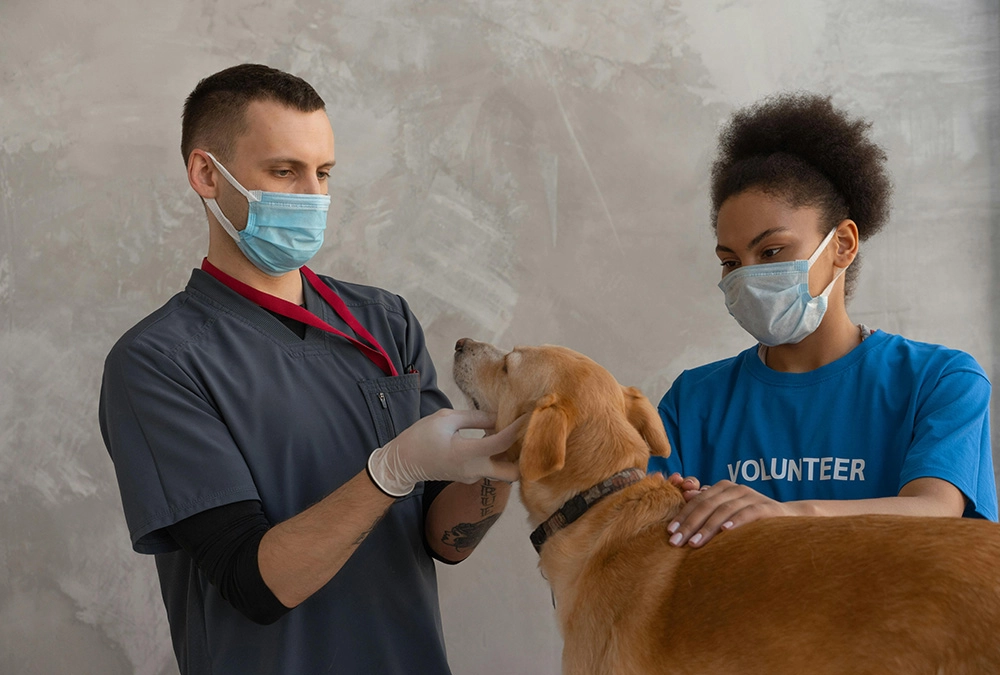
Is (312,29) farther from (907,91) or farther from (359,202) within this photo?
(907,91)

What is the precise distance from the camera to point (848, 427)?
1.73m

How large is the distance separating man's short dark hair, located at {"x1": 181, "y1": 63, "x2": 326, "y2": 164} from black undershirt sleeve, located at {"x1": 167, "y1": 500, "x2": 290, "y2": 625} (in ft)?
2.60

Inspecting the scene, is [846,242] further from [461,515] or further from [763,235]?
[461,515]

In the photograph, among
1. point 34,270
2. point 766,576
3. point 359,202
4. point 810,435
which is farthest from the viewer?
point 359,202

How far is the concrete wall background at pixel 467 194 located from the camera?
3.03 m

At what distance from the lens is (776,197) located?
6.13ft

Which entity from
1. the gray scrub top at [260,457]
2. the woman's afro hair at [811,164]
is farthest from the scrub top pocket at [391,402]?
the woman's afro hair at [811,164]

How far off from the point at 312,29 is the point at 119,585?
2.31 meters

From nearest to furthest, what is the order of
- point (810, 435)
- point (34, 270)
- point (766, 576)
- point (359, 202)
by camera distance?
point (766, 576)
point (810, 435)
point (34, 270)
point (359, 202)

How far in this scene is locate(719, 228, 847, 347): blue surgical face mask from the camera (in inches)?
72.2

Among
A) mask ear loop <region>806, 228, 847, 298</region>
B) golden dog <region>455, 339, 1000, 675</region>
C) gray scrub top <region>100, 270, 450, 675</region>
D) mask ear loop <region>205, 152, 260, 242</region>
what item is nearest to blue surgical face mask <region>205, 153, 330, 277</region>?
mask ear loop <region>205, 152, 260, 242</region>

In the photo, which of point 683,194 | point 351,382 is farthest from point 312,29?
point 351,382

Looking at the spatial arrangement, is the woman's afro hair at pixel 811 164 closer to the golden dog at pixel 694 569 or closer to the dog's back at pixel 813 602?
the golden dog at pixel 694 569

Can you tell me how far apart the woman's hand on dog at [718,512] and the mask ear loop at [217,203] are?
44.2 inches
